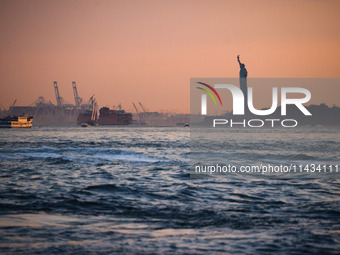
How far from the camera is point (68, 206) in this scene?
997 centimetres

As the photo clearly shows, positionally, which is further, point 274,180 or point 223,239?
point 274,180

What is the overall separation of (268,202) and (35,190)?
22.2 ft

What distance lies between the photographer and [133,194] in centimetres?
1209

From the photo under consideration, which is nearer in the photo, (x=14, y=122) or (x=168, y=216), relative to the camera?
(x=168, y=216)

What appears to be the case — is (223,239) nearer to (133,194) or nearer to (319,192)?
(133,194)

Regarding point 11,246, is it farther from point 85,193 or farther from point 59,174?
point 59,174

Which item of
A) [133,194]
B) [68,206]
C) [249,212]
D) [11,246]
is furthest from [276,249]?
[133,194]

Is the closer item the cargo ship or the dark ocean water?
the dark ocean water

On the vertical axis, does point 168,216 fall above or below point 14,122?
below

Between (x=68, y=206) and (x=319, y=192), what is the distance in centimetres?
730

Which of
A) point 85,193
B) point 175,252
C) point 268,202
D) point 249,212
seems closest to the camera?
point 175,252

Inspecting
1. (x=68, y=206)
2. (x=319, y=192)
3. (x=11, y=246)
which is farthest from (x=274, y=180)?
(x=11, y=246)

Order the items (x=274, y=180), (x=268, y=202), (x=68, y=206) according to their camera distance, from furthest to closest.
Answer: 1. (x=274, y=180)
2. (x=268, y=202)
3. (x=68, y=206)

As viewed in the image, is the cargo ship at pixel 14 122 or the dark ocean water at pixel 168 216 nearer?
the dark ocean water at pixel 168 216
